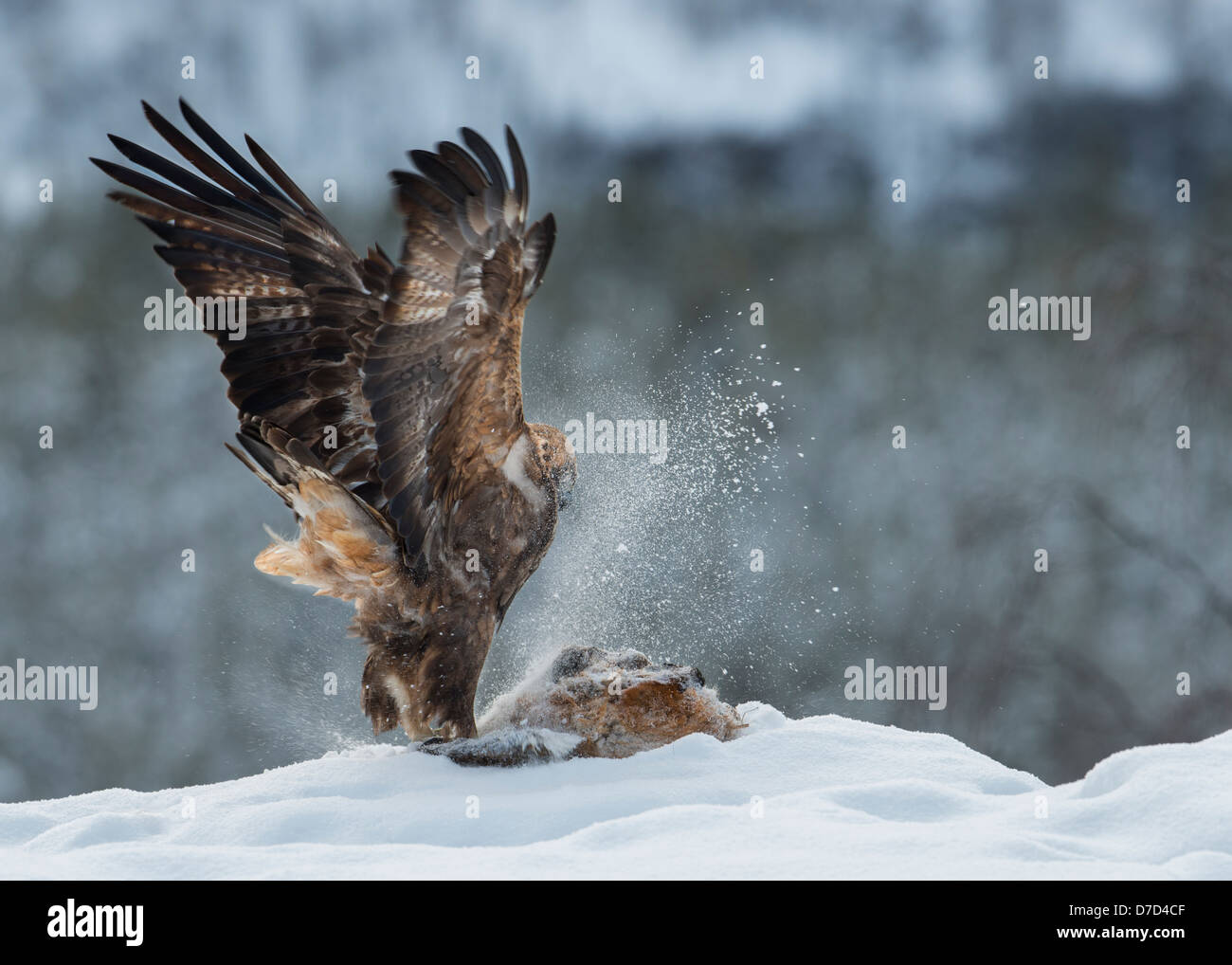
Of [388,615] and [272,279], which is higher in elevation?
[272,279]

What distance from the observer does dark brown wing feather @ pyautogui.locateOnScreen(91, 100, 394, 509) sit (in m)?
3.82

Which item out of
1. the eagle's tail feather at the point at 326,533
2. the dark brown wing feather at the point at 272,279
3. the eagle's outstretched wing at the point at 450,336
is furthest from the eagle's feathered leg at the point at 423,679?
the dark brown wing feather at the point at 272,279

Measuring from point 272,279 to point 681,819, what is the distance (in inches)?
97.2

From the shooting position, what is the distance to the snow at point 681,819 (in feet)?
7.19

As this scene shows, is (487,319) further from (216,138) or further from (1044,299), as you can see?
(1044,299)

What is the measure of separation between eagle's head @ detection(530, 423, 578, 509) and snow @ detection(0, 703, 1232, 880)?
0.95 metres

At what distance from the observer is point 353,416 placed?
3.83 m

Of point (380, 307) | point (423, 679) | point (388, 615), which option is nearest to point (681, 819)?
point (423, 679)

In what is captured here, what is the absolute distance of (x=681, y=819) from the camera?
2.49m

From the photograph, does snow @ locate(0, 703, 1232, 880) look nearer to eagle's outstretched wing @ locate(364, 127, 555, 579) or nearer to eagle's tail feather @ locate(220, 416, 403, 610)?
eagle's tail feather @ locate(220, 416, 403, 610)

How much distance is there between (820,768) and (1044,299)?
195 inches

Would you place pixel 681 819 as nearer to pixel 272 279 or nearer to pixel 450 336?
pixel 450 336

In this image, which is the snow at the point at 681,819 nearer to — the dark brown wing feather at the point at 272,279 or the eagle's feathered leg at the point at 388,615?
the eagle's feathered leg at the point at 388,615

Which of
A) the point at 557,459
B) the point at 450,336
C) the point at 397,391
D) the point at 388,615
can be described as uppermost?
the point at 450,336
